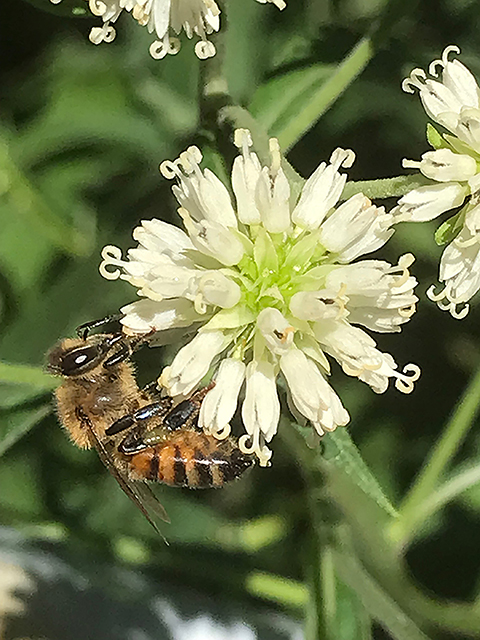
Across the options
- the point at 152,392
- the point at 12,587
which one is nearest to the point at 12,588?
the point at 12,587

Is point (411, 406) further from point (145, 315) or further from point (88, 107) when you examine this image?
point (145, 315)

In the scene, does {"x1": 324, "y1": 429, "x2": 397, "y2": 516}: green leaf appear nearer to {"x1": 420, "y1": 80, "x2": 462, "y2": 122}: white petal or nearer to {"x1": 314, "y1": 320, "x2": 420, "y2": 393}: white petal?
{"x1": 314, "y1": 320, "x2": 420, "y2": 393}: white petal

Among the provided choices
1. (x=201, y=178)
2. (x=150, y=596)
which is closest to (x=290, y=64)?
(x=201, y=178)

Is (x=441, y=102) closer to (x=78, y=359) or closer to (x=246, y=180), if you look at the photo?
(x=246, y=180)

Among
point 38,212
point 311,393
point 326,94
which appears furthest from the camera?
point 38,212

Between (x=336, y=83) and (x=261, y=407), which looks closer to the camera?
(x=261, y=407)

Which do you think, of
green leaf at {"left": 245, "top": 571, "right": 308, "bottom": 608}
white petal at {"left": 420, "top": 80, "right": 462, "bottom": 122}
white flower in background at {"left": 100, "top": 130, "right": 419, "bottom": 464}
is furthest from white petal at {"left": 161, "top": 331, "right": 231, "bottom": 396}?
green leaf at {"left": 245, "top": 571, "right": 308, "bottom": 608}
